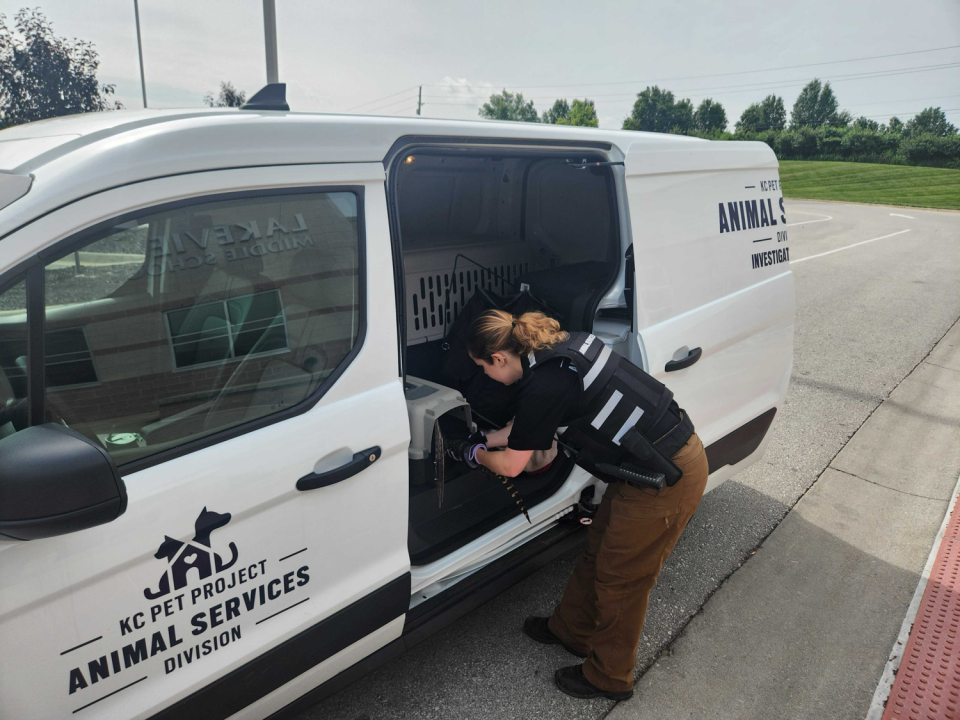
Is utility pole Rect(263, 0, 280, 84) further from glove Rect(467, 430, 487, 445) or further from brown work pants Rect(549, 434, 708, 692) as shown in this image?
brown work pants Rect(549, 434, 708, 692)

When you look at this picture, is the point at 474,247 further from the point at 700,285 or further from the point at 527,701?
the point at 527,701

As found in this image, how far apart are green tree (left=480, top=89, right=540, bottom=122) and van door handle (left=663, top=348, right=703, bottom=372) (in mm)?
92569

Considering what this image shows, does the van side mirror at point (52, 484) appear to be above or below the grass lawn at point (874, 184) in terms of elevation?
below

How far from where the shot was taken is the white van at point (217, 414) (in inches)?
51.1

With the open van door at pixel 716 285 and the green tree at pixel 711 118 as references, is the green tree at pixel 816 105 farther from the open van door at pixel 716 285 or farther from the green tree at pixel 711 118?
the open van door at pixel 716 285

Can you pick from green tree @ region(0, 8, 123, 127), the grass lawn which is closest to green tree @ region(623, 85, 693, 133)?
the grass lawn

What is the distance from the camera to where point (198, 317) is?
1.56 metres

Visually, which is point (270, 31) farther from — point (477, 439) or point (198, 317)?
point (198, 317)

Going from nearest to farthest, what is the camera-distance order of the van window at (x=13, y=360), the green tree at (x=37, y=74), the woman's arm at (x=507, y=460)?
the van window at (x=13, y=360) → the woman's arm at (x=507, y=460) → the green tree at (x=37, y=74)

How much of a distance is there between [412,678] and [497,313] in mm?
1421

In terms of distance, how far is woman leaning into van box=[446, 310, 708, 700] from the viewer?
6.95 ft

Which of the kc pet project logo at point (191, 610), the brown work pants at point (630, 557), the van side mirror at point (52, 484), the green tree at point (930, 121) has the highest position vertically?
the green tree at point (930, 121)

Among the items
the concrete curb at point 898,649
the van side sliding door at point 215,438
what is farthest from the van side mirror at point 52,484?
the concrete curb at point 898,649

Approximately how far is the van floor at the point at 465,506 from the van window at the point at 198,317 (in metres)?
0.86
